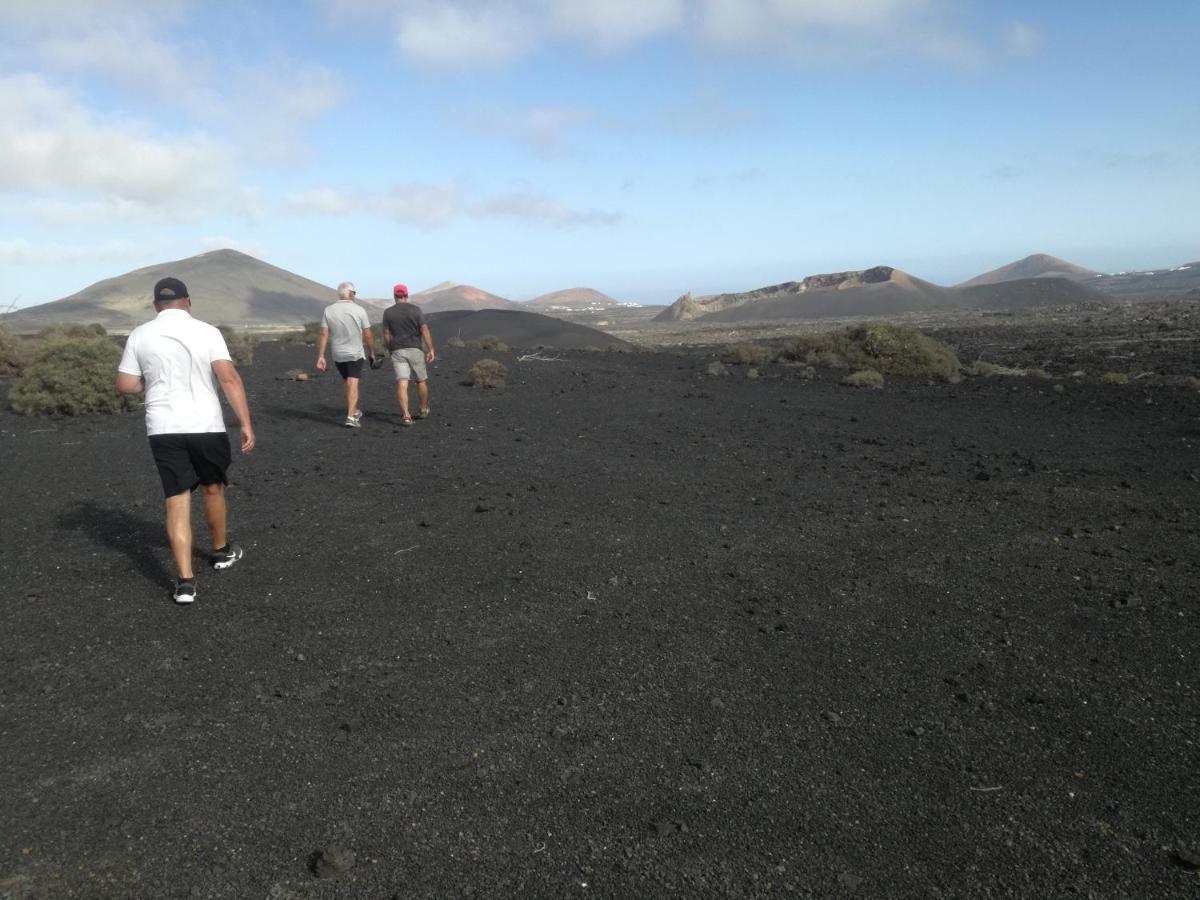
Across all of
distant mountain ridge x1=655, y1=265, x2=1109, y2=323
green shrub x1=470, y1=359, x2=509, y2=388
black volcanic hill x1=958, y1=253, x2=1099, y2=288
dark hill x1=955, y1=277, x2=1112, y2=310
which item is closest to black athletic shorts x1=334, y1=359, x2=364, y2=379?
green shrub x1=470, y1=359, x2=509, y2=388

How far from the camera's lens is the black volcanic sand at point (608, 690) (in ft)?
8.27

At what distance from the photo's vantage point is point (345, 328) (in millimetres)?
9430

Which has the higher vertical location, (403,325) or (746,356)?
(403,325)

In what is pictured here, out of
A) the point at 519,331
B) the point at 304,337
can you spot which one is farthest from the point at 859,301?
the point at 304,337

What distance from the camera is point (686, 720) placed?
3.32 m

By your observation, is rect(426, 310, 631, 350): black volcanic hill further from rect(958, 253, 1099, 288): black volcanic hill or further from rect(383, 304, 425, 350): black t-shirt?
rect(958, 253, 1099, 288): black volcanic hill

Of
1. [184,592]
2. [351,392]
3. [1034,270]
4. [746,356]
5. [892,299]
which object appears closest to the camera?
[184,592]

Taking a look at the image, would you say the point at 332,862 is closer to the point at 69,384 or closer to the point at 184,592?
the point at 184,592

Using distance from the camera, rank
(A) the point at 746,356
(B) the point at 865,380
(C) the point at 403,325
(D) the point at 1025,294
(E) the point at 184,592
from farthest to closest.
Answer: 1. (D) the point at 1025,294
2. (A) the point at 746,356
3. (B) the point at 865,380
4. (C) the point at 403,325
5. (E) the point at 184,592

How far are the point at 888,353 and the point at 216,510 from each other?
15.7 m

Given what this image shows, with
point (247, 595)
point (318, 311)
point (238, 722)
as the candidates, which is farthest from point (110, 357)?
point (318, 311)

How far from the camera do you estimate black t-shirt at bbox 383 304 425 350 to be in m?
9.71

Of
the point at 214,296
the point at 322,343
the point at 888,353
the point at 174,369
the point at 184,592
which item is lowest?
the point at 184,592

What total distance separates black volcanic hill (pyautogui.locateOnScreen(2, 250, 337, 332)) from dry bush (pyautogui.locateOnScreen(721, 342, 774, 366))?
7662 centimetres
